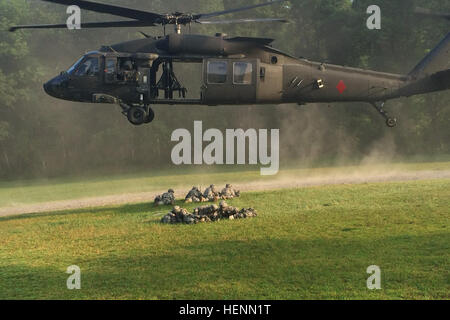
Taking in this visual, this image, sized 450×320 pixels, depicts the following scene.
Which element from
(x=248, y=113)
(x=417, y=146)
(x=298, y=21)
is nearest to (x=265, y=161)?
(x=248, y=113)

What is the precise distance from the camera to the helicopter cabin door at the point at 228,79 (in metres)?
18.9

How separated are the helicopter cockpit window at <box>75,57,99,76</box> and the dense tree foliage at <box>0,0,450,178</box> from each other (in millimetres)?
34220

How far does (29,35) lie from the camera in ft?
217

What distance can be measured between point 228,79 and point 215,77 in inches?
20.2

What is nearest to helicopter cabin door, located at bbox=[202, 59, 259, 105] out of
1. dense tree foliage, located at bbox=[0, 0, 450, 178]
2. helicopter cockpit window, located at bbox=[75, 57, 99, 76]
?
helicopter cockpit window, located at bbox=[75, 57, 99, 76]

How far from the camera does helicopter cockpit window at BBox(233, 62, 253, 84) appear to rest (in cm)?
1892

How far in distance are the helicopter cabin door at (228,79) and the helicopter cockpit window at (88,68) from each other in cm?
449

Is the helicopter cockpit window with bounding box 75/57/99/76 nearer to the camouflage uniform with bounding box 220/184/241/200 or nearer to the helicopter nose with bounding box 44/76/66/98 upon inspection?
the helicopter nose with bounding box 44/76/66/98

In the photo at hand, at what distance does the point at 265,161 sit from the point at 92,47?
30513mm

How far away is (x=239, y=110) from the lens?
2375 inches

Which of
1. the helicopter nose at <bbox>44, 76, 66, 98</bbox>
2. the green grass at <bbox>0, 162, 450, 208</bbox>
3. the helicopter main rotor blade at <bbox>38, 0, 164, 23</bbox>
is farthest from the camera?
the green grass at <bbox>0, 162, 450, 208</bbox>

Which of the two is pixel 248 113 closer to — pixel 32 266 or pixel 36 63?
pixel 36 63

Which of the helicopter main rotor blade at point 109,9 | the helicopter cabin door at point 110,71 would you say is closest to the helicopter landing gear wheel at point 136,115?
the helicopter cabin door at point 110,71

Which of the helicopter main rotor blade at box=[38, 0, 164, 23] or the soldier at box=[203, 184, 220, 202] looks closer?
the helicopter main rotor blade at box=[38, 0, 164, 23]
